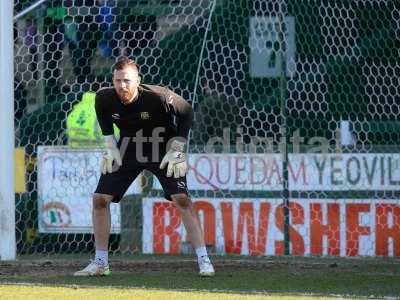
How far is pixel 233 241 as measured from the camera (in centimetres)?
873

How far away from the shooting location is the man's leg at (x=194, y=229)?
7.05 meters

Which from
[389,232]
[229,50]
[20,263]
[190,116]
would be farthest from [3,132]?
[389,232]

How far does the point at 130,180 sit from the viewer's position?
285 inches

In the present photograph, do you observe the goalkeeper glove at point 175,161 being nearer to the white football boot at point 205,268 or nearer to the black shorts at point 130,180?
the black shorts at point 130,180

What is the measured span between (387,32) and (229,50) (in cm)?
152

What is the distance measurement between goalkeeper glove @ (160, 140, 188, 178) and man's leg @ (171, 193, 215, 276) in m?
0.17

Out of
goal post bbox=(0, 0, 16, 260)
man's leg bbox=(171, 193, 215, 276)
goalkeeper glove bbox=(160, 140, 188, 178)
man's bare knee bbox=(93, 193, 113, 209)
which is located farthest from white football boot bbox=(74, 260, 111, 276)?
goal post bbox=(0, 0, 16, 260)

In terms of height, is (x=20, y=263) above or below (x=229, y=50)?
below

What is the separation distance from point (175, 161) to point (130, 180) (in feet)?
1.38

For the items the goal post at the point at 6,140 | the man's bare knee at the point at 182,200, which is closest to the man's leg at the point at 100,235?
the man's bare knee at the point at 182,200

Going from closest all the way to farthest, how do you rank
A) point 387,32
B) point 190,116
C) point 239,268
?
point 190,116
point 239,268
point 387,32

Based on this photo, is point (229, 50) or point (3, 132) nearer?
point (3, 132)

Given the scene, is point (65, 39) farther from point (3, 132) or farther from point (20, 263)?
point (20, 263)

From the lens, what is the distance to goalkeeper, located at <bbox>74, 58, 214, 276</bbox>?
23.1ft
